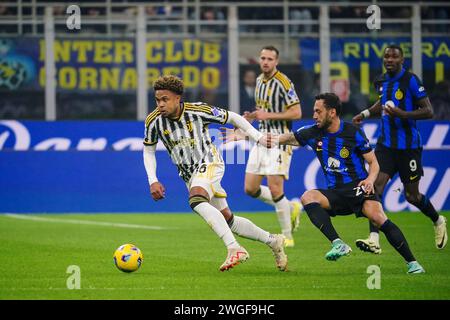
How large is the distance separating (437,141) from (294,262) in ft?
26.8

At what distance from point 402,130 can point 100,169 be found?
729 cm

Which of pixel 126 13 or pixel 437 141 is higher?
pixel 126 13

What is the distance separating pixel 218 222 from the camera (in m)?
9.97

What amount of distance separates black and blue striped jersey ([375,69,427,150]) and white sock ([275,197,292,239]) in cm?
155

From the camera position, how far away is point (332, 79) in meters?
19.0

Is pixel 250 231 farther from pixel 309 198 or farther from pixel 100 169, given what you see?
pixel 100 169

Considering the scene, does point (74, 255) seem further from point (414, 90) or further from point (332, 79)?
point (332, 79)

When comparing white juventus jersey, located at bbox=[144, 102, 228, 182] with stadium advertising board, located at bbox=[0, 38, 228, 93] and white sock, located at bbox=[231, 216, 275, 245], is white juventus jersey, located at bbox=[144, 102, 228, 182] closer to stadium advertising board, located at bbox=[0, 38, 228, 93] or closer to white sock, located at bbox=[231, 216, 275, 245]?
white sock, located at bbox=[231, 216, 275, 245]

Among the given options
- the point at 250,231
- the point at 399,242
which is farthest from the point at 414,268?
the point at 250,231

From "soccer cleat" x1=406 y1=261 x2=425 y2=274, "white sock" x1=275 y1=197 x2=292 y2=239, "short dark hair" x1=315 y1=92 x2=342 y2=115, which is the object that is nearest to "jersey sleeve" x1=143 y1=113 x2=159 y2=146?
"short dark hair" x1=315 y1=92 x2=342 y2=115

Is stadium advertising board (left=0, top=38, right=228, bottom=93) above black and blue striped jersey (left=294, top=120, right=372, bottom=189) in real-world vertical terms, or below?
above

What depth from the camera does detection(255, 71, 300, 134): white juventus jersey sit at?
1369 cm
